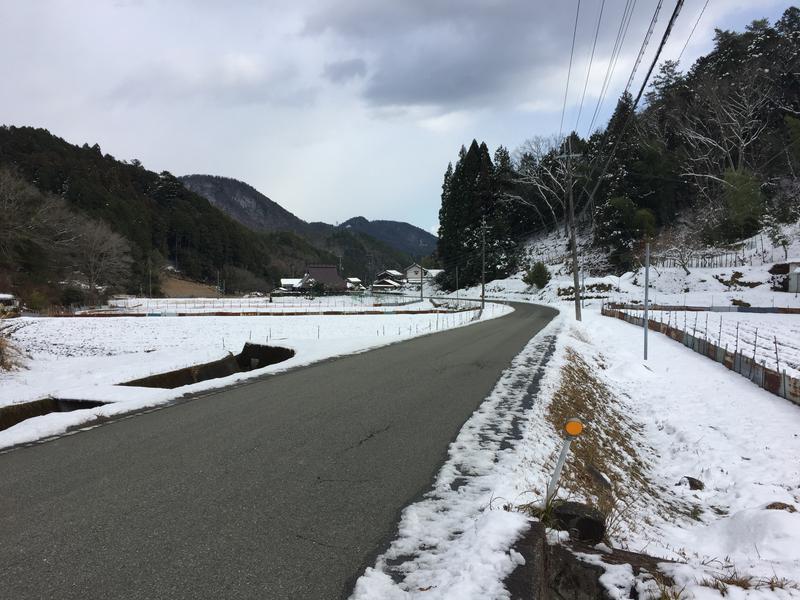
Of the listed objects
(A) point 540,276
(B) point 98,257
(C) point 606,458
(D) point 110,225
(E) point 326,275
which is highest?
(D) point 110,225

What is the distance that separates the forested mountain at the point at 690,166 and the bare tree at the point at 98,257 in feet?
161

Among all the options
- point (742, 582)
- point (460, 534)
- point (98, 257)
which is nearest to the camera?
point (742, 582)

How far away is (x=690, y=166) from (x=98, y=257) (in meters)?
70.1

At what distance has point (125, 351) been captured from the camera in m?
18.6

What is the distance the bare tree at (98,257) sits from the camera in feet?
175

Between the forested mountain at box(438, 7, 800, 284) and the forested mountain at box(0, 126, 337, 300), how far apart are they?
2047 inches

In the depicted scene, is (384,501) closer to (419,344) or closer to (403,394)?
(403,394)

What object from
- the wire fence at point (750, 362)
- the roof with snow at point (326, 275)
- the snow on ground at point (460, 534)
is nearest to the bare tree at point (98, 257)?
the roof with snow at point (326, 275)

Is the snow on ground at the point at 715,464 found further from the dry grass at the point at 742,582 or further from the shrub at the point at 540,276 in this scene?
the shrub at the point at 540,276

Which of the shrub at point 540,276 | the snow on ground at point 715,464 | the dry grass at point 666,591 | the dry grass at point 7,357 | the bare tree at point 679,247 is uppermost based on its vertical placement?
the bare tree at point 679,247

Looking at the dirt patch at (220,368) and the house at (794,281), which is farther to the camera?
the house at (794,281)

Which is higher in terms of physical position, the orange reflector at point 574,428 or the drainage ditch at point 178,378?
the orange reflector at point 574,428

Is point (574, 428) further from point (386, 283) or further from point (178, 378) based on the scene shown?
point (386, 283)

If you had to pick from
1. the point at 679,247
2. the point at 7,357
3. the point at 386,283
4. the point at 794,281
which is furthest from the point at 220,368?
the point at 386,283
